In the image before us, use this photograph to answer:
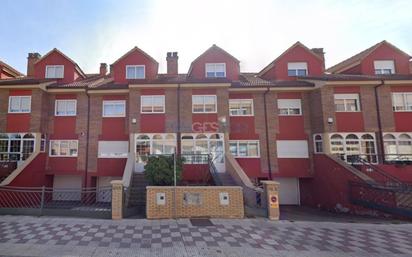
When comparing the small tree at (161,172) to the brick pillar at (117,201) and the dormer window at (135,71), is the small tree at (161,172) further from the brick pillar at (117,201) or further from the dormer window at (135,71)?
the dormer window at (135,71)

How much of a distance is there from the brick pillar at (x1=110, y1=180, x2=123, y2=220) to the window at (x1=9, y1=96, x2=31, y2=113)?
1154 centimetres

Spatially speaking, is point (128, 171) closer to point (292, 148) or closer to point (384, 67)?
point (292, 148)

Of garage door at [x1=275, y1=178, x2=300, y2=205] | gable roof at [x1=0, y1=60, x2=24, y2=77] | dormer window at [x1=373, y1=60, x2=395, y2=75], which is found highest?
gable roof at [x1=0, y1=60, x2=24, y2=77]

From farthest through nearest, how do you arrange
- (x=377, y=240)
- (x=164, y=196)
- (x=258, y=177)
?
(x=258, y=177), (x=164, y=196), (x=377, y=240)

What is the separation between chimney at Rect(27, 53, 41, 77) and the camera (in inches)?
760

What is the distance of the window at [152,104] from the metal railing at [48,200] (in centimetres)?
622

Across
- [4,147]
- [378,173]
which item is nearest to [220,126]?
[378,173]

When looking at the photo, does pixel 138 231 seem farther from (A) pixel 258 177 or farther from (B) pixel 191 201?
(A) pixel 258 177

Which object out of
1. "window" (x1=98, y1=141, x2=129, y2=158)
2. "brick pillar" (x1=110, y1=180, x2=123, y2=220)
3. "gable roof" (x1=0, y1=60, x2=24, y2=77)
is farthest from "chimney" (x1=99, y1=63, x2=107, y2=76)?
"brick pillar" (x1=110, y1=180, x2=123, y2=220)

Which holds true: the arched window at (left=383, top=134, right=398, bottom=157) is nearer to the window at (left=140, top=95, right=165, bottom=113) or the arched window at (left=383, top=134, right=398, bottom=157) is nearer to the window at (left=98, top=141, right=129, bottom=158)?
the window at (left=140, top=95, right=165, bottom=113)

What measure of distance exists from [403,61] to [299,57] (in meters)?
8.18

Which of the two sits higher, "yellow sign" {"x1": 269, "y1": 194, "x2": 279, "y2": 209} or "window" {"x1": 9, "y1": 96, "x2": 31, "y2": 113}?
"window" {"x1": 9, "y1": 96, "x2": 31, "y2": 113}

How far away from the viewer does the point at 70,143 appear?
1664cm

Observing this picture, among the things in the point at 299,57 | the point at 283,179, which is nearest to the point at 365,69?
the point at 299,57
